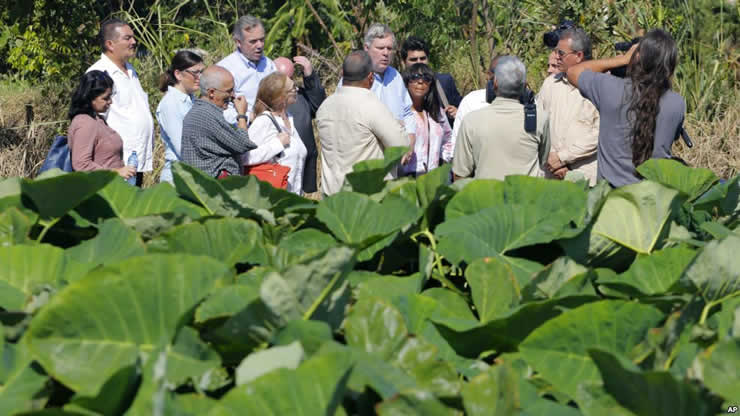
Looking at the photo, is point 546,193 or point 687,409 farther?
point 546,193

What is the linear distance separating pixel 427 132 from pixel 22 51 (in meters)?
5.07

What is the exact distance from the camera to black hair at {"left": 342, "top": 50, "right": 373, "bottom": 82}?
17.0 ft

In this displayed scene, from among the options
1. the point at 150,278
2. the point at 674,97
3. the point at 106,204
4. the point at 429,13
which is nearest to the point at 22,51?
the point at 429,13

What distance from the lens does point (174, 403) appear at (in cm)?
114

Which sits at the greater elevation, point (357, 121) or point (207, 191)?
point (207, 191)

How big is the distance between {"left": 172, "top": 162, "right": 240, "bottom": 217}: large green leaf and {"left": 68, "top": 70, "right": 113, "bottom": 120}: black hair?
3773mm

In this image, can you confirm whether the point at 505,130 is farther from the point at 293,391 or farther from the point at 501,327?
the point at 293,391

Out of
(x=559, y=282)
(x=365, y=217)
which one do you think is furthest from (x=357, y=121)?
(x=559, y=282)

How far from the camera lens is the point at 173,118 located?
19.0 ft

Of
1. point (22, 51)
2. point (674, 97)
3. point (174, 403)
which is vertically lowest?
point (22, 51)

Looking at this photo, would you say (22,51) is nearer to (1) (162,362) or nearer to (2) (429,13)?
(2) (429,13)

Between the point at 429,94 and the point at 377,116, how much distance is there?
4.24 feet

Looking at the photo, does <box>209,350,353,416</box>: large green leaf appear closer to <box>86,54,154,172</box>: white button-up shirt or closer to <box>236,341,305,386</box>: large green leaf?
<box>236,341,305,386</box>: large green leaf

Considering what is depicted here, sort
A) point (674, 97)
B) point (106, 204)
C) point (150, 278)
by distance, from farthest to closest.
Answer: point (674, 97) < point (106, 204) < point (150, 278)
